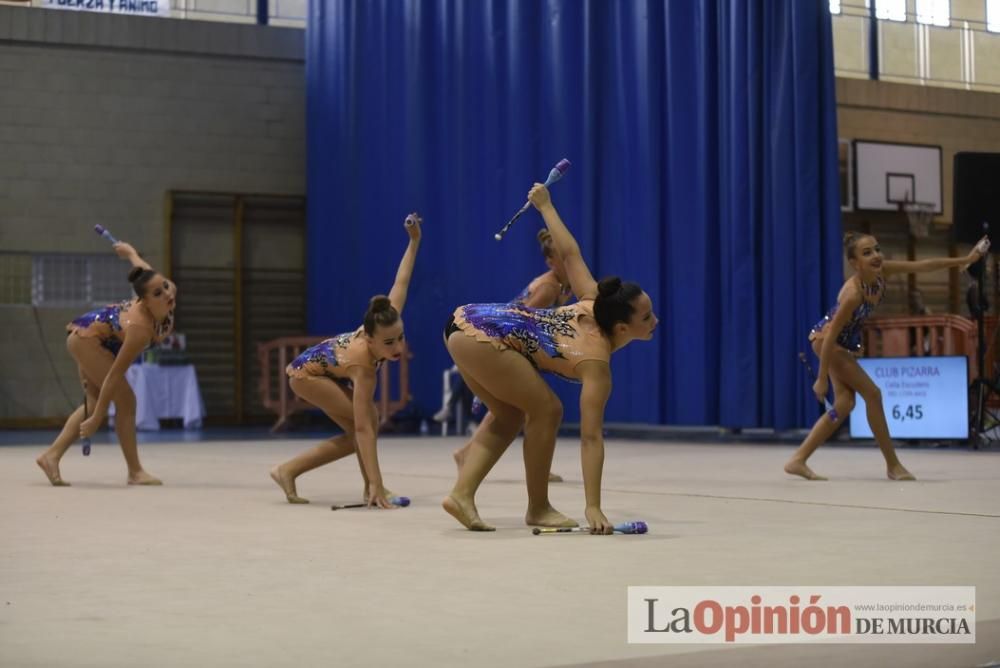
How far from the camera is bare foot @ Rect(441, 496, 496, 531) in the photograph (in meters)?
4.52

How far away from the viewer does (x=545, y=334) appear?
175 inches

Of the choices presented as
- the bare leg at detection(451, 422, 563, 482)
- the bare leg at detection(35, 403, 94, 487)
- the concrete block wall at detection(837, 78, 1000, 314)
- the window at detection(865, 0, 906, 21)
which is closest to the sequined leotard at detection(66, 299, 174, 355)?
the bare leg at detection(35, 403, 94, 487)

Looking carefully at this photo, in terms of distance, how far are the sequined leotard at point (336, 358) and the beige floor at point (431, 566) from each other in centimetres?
59

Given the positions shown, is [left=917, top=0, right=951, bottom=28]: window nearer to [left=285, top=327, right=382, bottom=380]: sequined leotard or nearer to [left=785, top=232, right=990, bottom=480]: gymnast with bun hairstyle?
[left=785, top=232, right=990, bottom=480]: gymnast with bun hairstyle

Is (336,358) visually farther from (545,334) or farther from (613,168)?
(613,168)

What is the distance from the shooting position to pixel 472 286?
13789 mm

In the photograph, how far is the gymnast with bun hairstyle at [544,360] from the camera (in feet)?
14.2

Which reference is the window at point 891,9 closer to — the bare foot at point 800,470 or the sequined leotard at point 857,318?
the sequined leotard at point 857,318

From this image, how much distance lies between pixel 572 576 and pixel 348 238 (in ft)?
38.5

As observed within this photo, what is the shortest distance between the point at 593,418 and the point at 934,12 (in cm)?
1236

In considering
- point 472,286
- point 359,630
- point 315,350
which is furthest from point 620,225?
point 359,630

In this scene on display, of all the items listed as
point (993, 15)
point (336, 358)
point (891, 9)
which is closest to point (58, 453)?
point (336, 358)

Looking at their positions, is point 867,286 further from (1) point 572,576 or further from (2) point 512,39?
(2) point 512,39

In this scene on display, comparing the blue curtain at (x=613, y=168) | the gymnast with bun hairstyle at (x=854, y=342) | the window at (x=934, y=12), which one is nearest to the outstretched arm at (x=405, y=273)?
the gymnast with bun hairstyle at (x=854, y=342)
